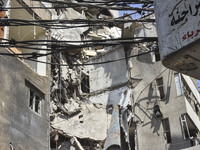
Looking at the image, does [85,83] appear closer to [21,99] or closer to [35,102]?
[35,102]

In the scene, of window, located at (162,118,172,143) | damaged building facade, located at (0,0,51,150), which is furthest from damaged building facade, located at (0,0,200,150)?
damaged building facade, located at (0,0,51,150)

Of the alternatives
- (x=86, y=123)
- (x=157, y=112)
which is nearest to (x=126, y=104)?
(x=157, y=112)

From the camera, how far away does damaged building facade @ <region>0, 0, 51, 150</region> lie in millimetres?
13359

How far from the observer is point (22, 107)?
47.4 feet

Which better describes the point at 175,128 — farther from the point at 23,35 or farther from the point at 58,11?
the point at 58,11

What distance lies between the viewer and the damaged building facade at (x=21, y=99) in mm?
13359

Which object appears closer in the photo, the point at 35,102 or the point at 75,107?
the point at 35,102

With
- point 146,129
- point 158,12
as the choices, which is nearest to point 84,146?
point 146,129

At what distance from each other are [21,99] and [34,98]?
1135 mm

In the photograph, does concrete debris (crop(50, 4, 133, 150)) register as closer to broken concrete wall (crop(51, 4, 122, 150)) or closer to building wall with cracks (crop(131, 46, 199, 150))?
broken concrete wall (crop(51, 4, 122, 150))

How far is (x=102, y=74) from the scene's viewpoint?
3053 cm

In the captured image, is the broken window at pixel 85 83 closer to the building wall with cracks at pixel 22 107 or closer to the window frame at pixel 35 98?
the building wall with cracks at pixel 22 107

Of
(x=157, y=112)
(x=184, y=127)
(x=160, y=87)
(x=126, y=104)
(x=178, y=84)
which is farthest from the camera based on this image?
(x=126, y=104)

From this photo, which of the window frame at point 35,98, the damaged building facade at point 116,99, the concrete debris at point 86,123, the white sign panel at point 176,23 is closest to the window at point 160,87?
the damaged building facade at point 116,99
